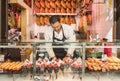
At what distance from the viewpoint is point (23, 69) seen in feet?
10.4

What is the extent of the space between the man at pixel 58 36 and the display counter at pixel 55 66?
0.19ft

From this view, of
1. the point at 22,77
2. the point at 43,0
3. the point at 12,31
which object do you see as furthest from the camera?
the point at 43,0

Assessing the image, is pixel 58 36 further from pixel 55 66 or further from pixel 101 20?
pixel 101 20

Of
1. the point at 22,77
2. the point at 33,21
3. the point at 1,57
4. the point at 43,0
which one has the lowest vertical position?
the point at 22,77

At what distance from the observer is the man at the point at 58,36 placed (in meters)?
3.23

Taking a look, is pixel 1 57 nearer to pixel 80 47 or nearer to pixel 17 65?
pixel 17 65

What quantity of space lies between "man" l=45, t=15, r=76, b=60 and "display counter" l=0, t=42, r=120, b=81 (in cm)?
6

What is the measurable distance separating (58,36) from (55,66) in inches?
43.8

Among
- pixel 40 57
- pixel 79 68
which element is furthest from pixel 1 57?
pixel 79 68

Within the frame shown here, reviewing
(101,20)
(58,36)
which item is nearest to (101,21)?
(101,20)

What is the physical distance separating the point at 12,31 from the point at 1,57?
300 cm

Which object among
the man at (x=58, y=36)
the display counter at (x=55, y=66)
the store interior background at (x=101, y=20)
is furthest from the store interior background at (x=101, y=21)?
the display counter at (x=55, y=66)

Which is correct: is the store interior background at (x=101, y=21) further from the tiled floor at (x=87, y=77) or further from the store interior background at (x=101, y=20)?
the tiled floor at (x=87, y=77)

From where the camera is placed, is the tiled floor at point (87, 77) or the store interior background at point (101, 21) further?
the store interior background at point (101, 21)
